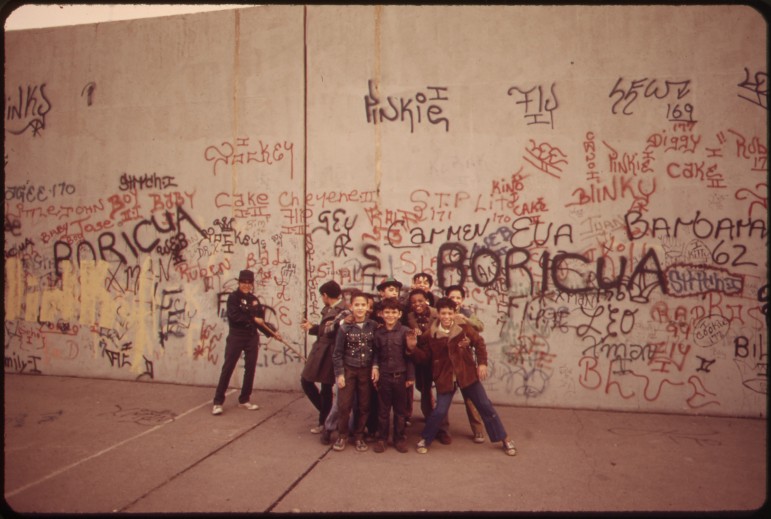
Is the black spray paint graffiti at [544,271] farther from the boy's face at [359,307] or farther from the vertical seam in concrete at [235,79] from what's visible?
the vertical seam in concrete at [235,79]

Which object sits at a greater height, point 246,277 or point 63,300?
point 246,277

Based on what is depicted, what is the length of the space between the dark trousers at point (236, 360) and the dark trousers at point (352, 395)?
1.72 meters

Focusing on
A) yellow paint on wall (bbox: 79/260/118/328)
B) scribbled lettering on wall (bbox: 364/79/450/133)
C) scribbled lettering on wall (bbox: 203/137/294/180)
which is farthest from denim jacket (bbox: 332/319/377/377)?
yellow paint on wall (bbox: 79/260/118/328)

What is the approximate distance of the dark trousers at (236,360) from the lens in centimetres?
621

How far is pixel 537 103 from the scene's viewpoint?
6.70m

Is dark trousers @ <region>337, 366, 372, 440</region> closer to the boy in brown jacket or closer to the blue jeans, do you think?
the boy in brown jacket

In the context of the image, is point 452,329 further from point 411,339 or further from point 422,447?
point 422,447

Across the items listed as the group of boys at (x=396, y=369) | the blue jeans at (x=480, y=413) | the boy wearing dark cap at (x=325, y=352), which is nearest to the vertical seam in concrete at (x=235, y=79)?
the boy wearing dark cap at (x=325, y=352)

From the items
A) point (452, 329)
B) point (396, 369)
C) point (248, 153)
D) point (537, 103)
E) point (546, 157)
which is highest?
point (537, 103)

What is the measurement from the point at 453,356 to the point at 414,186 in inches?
107

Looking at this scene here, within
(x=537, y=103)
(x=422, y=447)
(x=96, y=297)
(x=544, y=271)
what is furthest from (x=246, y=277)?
(x=537, y=103)

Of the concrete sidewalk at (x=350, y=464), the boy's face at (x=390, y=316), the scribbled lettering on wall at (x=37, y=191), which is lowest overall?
the concrete sidewalk at (x=350, y=464)

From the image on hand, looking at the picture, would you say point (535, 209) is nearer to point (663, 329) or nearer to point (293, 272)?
point (663, 329)

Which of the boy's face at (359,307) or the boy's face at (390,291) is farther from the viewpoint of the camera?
the boy's face at (390,291)
